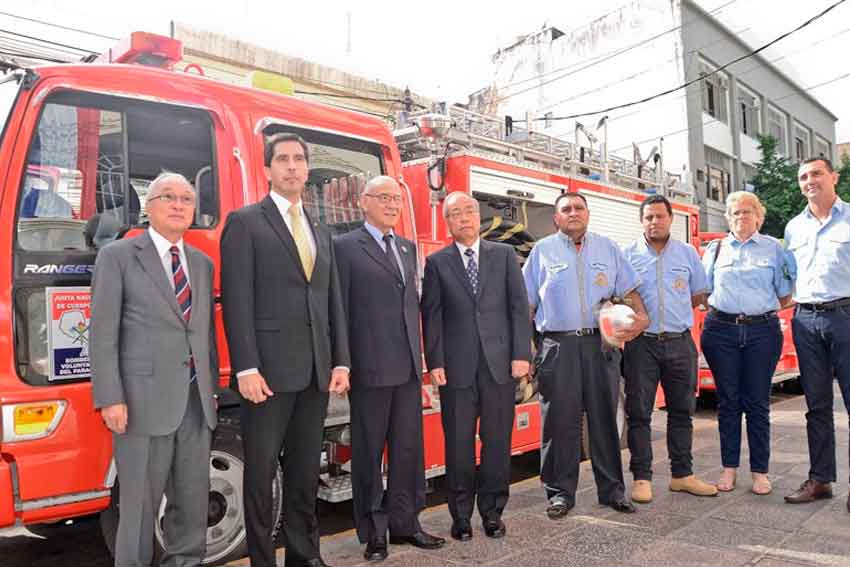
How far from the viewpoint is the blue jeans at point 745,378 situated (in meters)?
4.73

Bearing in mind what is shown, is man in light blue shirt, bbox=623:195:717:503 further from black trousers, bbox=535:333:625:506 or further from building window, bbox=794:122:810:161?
building window, bbox=794:122:810:161

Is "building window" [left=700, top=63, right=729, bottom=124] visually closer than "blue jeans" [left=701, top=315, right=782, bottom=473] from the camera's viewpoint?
No

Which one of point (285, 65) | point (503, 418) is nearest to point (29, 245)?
point (503, 418)

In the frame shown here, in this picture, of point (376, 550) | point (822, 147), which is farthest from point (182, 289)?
point (822, 147)

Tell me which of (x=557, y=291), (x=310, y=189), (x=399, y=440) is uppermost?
(x=310, y=189)

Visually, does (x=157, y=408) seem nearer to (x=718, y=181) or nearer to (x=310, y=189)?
(x=310, y=189)

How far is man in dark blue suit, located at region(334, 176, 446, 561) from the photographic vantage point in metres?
3.60

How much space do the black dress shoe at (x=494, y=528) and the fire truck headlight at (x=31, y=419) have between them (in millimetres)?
2231

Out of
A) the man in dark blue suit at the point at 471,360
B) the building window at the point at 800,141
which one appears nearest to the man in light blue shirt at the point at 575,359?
the man in dark blue suit at the point at 471,360

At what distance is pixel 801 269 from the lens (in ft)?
15.3

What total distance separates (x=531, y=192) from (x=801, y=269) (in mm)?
2311

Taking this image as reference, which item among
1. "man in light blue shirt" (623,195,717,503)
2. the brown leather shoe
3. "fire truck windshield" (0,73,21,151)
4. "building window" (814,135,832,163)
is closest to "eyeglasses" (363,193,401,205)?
"fire truck windshield" (0,73,21,151)

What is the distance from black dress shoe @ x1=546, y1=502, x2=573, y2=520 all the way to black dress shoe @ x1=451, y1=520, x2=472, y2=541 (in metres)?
0.62

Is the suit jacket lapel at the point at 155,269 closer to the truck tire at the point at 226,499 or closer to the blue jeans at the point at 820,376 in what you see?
the truck tire at the point at 226,499
